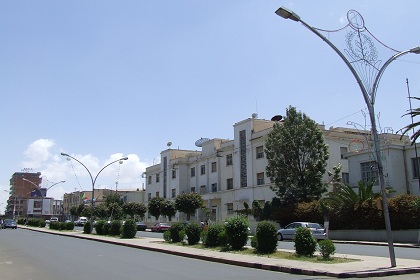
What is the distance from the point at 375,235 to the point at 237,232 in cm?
1395

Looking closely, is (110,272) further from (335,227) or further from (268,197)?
(268,197)

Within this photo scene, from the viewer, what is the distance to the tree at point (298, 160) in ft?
125

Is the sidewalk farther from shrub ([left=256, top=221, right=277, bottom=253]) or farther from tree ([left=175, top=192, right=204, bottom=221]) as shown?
tree ([left=175, top=192, right=204, bottom=221])

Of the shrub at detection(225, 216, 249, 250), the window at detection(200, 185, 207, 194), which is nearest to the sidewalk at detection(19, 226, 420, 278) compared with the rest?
the shrub at detection(225, 216, 249, 250)

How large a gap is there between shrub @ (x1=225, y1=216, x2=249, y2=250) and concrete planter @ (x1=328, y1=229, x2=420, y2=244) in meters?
12.7

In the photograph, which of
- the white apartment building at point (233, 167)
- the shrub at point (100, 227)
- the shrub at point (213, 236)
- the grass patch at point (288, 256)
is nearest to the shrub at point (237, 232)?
the grass patch at point (288, 256)

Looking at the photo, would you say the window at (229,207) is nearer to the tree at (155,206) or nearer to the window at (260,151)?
the window at (260,151)

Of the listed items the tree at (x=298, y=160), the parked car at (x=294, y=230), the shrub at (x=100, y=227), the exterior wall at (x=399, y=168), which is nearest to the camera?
the parked car at (x=294, y=230)

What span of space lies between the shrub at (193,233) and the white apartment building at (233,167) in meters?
18.1

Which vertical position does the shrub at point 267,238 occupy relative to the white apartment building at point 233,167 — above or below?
below

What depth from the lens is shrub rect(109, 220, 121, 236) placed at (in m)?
37.2

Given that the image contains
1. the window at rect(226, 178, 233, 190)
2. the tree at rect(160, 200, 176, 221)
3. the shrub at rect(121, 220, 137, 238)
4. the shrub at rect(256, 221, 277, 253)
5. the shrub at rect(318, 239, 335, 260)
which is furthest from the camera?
the tree at rect(160, 200, 176, 221)

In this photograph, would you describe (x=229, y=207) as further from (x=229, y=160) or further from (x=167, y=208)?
(x=167, y=208)

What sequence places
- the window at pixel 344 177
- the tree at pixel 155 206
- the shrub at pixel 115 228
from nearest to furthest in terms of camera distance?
the shrub at pixel 115 228 < the window at pixel 344 177 < the tree at pixel 155 206
